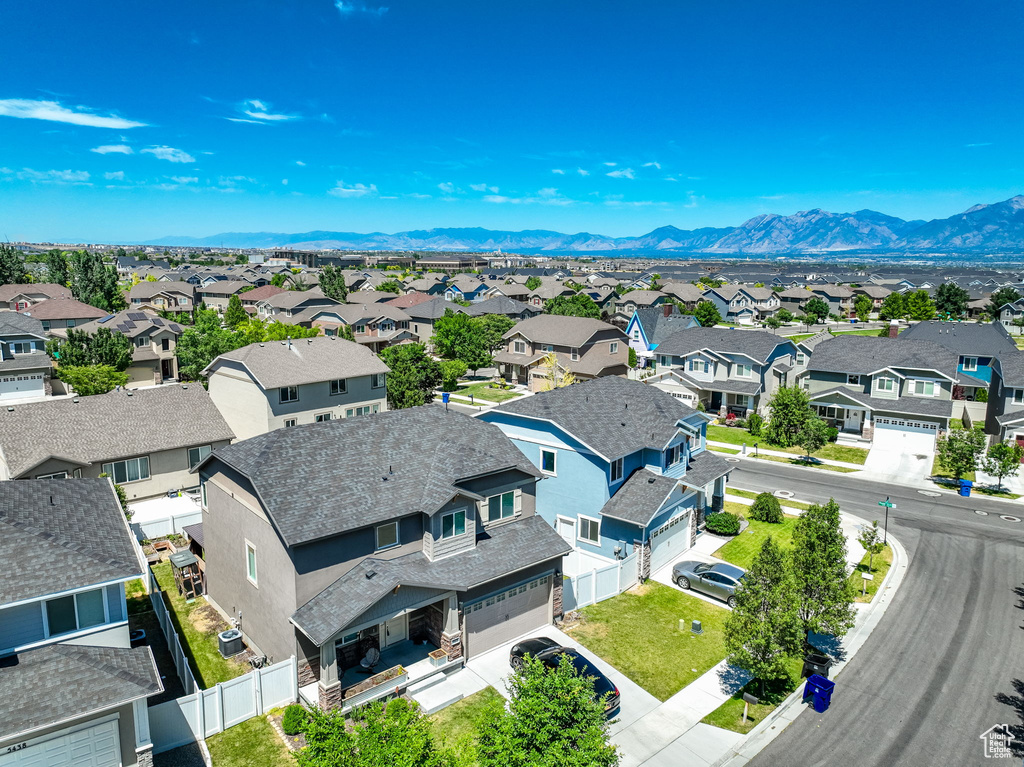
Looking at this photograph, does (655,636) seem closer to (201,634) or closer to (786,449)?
(201,634)

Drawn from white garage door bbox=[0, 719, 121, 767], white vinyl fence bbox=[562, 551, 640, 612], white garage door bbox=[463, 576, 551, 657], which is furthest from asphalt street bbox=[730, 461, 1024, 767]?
white garage door bbox=[0, 719, 121, 767]

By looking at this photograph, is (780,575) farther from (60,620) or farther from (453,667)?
(60,620)

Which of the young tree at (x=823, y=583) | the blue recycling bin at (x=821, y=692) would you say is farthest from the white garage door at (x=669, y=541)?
the blue recycling bin at (x=821, y=692)

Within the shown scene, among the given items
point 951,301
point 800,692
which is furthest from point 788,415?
point 951,301

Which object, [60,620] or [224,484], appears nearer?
[60,620]

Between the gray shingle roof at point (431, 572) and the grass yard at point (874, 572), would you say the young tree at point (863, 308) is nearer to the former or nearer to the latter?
the grass yard at point (874, 572)

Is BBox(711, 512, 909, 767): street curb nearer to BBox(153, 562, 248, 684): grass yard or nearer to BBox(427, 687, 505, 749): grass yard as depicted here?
BBox(427, 687, 505, 749): grass yard

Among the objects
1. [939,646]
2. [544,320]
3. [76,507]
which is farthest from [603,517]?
[544,320]
